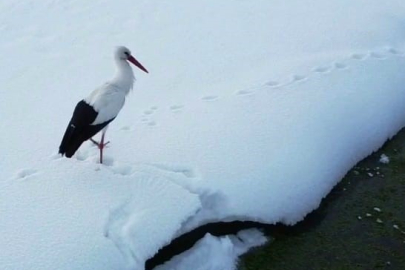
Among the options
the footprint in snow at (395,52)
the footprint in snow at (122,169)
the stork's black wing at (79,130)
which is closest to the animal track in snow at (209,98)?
the footprint in snow at (122,169)

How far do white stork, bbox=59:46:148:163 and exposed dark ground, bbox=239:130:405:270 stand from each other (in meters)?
1.36

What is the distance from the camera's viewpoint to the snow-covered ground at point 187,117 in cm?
366

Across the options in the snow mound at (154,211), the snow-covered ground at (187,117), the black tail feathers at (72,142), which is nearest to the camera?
the snow mound at (154,211)

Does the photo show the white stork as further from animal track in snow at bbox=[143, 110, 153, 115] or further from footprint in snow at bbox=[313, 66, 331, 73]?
footprint in snow at bbox=[313, 66, 331, 73]

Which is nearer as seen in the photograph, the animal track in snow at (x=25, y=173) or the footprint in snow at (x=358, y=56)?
the animal track in snow at (x=25, y=173)

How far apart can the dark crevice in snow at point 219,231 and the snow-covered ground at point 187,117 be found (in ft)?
0.21

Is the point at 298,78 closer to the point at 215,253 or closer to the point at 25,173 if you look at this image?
the point at 215,253

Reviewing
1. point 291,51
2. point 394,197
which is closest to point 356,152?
point 394,197

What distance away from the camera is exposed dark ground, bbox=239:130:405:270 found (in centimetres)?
378

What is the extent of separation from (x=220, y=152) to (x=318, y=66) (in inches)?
67.3

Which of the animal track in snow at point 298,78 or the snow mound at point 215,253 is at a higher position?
the animal track in snow at point 298,78

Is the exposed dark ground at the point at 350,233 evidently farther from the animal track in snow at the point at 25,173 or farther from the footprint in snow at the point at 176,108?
the animal track in snow at the point at 25,173

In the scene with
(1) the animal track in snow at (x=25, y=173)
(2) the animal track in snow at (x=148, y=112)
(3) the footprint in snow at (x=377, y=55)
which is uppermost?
(1) the animal track in snow at (x=25, y=173)

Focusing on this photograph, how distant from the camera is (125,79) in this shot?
13.9 ft
